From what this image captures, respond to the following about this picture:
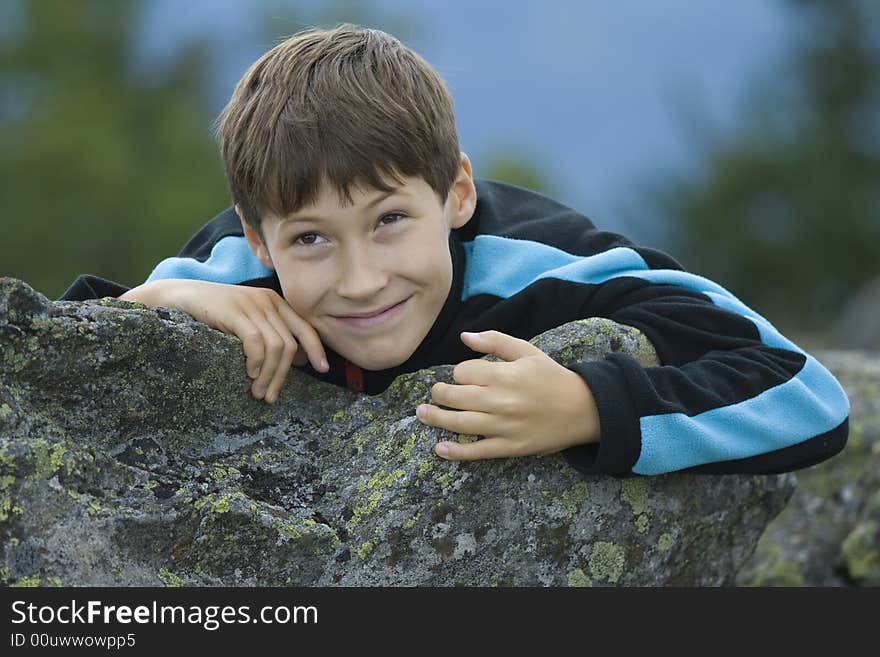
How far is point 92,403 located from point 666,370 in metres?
1.81

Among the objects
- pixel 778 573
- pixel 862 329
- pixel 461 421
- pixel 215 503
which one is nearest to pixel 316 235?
pixel 461 421

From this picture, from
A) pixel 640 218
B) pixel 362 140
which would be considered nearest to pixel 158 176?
pixel 640 218

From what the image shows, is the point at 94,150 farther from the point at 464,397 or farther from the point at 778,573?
the point at 464,397

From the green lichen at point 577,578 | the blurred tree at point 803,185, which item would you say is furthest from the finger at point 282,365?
the blurred tree at point 803,185

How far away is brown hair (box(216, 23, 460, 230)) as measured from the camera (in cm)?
370

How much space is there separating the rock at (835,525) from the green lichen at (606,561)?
6.48 ft

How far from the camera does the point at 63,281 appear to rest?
2839cm

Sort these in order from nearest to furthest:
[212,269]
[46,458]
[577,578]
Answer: [46,458], [577,578], [212,269]

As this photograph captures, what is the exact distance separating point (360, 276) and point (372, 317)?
231 millimetres

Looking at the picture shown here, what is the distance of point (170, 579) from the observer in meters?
3.09

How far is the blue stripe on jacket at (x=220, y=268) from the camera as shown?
4.36 metres

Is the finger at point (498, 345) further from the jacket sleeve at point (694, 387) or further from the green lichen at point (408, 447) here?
the green lichen at point (408, 447)

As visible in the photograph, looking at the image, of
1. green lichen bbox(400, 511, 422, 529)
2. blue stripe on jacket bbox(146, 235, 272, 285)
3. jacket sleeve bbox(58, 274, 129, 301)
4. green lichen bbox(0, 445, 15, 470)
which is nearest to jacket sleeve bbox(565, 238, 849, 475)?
green lichen bbox(400, 511, 422, 529)

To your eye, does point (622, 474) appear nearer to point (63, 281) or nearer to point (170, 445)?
point (170, 445)
